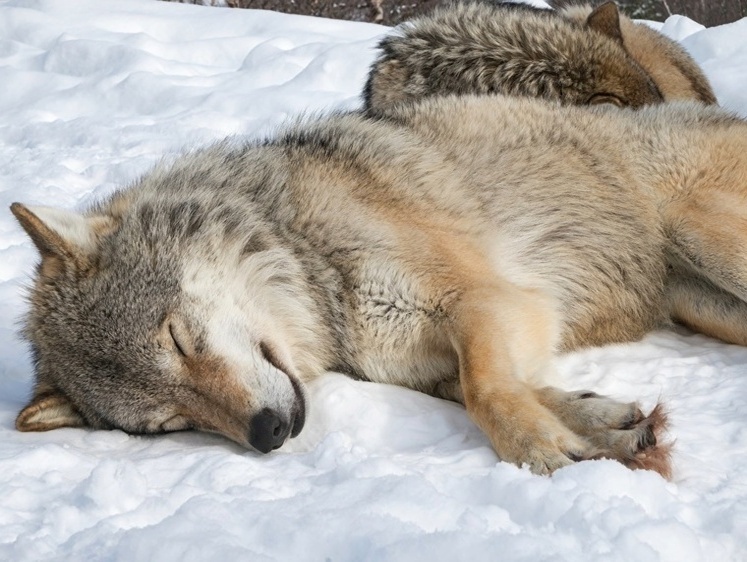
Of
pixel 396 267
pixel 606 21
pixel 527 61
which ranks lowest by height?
pixel 396 267

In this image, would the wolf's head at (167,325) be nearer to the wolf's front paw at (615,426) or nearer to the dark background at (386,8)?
the wolf's front paw at (615,426)

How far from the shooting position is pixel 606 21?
5.64 meters

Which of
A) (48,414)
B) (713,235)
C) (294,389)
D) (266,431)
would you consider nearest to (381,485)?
(266,431)

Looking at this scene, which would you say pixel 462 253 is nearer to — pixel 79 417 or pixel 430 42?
pixel 79 417

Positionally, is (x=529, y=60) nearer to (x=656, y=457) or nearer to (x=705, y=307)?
(x=705, y=307)

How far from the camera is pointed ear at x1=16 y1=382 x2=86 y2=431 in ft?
11.3

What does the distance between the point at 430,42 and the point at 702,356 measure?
2802 millimetres

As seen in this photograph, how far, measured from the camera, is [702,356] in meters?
3.91

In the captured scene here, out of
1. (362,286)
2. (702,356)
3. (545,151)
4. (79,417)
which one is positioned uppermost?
(545,151)

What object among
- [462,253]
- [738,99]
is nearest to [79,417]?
[462,253]

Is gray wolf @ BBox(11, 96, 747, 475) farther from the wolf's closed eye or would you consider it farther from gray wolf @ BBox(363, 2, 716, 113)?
gray wolf @ BBox(363, 2, 716, 113)

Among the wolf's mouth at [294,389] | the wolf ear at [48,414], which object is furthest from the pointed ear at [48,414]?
the wolf's mouth at [294,389]

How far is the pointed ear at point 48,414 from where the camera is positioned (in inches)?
136

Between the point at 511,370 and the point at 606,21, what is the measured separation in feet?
10.5
